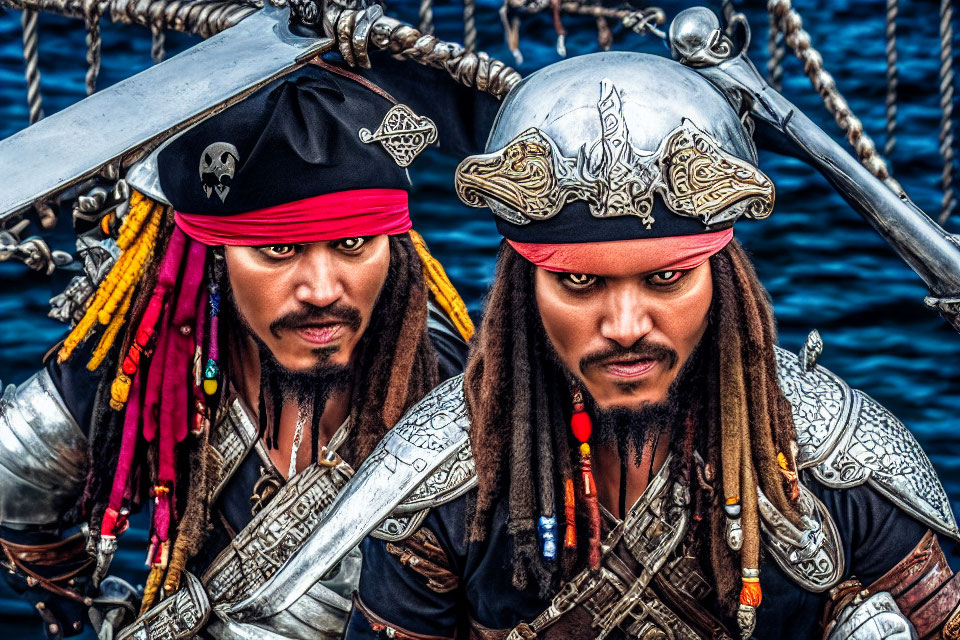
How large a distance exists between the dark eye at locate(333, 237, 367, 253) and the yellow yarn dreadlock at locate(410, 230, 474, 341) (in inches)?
12.8

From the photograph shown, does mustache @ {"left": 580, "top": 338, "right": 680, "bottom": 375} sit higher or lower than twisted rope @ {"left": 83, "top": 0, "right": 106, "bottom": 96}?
lower

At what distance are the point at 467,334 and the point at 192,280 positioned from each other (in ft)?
1.98

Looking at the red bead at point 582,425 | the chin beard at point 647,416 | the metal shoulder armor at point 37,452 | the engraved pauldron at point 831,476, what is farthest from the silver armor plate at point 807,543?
the metal shoulder armor at point 37,452

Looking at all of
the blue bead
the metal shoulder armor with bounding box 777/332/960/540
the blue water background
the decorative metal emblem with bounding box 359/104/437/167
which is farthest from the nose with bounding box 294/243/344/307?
the blue water background

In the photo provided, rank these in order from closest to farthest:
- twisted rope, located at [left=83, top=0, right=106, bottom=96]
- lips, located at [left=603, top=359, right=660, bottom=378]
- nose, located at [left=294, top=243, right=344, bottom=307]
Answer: lips, located at [left=603, top=359, right=660, bottom=378]
nose, located at [left=294, top=243, right=344, bottom=307]
twisted rope, located at [left=83, top=0, right=106, bottom=96]

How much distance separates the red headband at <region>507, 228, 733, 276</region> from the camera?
2289mm

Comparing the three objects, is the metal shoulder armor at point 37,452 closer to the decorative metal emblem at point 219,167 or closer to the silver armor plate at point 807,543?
the decorative metal emblem at point 219,167

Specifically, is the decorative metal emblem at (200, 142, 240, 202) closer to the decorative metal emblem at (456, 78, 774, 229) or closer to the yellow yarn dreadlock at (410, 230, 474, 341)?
the yellow yarn dreadlock at (410, 230, 474, 341)

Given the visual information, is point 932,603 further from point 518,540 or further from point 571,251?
point 571,251

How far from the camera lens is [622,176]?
227 centimetres

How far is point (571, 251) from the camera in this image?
231cm

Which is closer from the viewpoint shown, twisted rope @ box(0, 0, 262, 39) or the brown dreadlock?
the brown dreadlock

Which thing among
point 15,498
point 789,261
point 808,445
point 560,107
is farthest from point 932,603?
point 789,261

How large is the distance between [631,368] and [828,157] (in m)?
0.52
